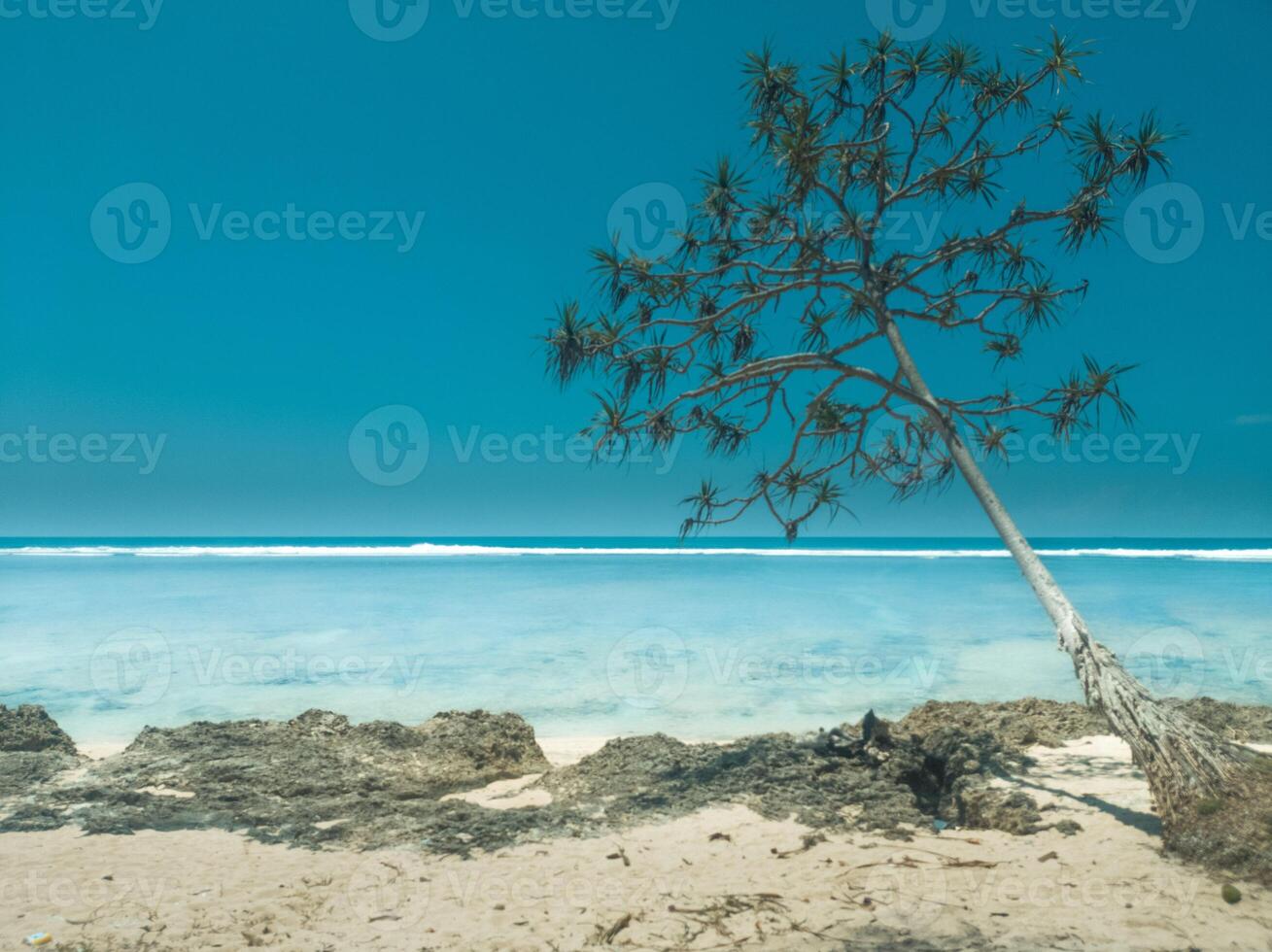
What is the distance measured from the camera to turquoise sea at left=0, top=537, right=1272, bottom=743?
332 inches

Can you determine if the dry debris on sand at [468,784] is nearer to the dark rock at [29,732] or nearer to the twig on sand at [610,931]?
the dark rock at [29,732]

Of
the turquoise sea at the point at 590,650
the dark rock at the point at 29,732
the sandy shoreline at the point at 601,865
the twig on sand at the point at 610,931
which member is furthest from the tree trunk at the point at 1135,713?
the dark rock at the point at 29,732

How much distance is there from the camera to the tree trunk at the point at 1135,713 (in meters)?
3.81

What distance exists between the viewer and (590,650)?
39.2 feet

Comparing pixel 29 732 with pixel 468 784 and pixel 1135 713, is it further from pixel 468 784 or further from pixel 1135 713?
pixel 1135 713

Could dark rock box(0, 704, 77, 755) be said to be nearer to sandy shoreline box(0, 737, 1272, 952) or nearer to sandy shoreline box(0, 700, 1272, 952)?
sandy shoreline box(0, 700, 1272, 952)

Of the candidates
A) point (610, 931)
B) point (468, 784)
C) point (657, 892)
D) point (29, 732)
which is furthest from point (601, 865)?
point (29, 732)

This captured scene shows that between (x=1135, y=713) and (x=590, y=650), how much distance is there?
873 cm

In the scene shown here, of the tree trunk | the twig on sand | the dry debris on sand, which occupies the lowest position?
the twig on sand

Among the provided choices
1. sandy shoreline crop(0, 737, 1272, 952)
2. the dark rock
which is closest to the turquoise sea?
the dark rock

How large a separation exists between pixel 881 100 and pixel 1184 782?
173 inches

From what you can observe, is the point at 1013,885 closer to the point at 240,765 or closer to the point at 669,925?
the point at 669,925

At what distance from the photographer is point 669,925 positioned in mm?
3154

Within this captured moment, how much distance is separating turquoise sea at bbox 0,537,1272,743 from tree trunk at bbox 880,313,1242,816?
3.71 m
